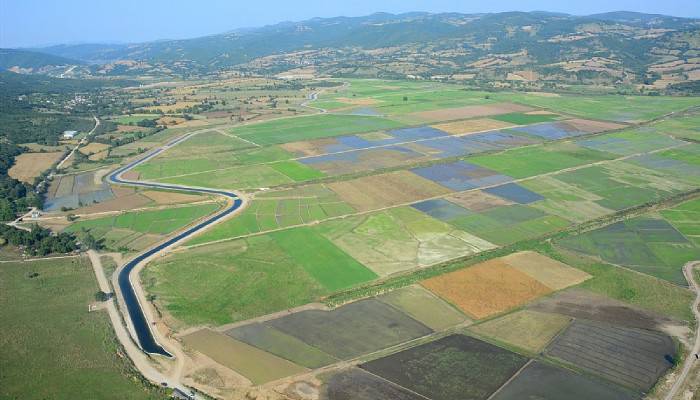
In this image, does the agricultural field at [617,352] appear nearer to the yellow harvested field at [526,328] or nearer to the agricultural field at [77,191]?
the yellow harvested field at [526,328]

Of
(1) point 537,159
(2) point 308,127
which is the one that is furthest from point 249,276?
(2) point 308,127

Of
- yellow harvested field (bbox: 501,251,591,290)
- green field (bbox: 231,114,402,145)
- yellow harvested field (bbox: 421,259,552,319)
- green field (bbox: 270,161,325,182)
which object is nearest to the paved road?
yellow harvested field (bbox: 501,251,591,290)

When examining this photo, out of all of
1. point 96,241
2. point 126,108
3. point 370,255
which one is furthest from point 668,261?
point 126,108

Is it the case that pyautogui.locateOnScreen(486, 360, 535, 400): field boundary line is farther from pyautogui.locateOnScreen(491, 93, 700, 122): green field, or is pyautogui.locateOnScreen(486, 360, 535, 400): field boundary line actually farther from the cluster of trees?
pyautogui.locateOnScreen(491, 93, 700, 122): green field

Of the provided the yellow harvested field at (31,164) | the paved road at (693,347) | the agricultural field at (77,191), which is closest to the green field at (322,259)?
the paved road at (693,347)

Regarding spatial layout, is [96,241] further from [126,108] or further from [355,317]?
[126,108]

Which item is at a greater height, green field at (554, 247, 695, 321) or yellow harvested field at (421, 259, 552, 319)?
yellow harvested field at (421, 259, 552, 319)

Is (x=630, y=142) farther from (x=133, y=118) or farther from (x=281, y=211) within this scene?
(x=133, y=118)

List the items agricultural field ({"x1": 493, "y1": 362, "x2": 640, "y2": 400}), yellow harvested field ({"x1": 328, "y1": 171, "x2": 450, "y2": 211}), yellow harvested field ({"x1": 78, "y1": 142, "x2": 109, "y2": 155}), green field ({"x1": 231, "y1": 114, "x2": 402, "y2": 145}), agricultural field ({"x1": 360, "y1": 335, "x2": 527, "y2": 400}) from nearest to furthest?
agricultural field ({"x1": 493, "y1": 362, "x2": 640, "y2": 400})
agricultural field ({"x1": 360, "y1": 335, "x2": 527, "y2": 400})
yellow harvested field ({"x1": 328, "y1": 171, "x2": 450, "y2": 211})
yellow harvested field ({"x1": 78, "y1": 142, "x2": 109, "y2": 155})
green field ({"x1": 231, "y1": 114, "x2": 402, "y2": 145})
